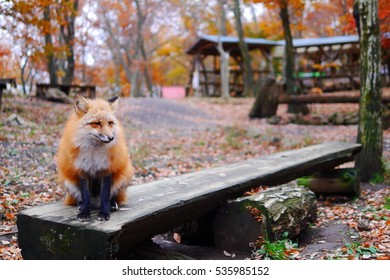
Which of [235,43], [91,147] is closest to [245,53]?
[235,43]

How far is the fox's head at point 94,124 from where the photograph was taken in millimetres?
3188

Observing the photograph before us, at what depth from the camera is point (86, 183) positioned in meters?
3.35

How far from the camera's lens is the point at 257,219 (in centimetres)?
429

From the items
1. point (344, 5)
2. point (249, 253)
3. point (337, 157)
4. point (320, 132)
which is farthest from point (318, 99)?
point (249, 253)

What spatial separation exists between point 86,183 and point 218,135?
382 inches

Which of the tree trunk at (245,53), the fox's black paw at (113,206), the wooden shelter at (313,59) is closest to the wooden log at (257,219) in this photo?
the fox's black paw at (113,206)

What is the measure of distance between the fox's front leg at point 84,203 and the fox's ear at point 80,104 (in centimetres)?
61

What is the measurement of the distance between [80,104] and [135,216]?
1.09 meters

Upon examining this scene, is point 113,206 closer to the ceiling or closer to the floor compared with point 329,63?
closer to the floor

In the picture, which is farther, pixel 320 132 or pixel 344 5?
pixel 344 5

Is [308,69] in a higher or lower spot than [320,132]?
higher

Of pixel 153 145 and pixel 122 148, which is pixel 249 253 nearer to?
pixel 122 148

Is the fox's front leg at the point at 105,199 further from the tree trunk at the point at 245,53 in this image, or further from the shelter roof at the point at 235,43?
the shelter roof at the point at 235,43

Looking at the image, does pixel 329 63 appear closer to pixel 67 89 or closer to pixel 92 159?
pixel 67 89
